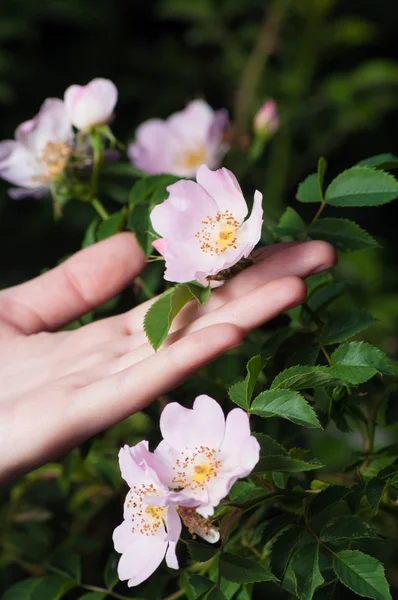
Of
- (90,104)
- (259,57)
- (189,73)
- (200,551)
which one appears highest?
(90,104)

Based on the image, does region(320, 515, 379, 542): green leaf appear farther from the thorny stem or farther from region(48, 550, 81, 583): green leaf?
the thorny stem

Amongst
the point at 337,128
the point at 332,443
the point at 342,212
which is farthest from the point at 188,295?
the point at 342,212

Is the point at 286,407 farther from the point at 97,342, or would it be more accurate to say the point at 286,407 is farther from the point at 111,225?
the point at 111,225

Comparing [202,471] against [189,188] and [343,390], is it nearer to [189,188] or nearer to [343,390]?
[343,390]

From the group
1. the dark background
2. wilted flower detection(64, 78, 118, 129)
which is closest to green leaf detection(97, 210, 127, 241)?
wilted flower detection(64, 78, 118, 129)

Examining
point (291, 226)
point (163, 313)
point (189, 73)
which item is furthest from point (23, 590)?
point (189, 73)

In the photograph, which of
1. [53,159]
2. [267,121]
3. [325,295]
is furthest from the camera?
[267,121]

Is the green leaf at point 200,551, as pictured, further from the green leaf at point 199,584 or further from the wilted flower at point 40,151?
the wilted flower at point 40,151
